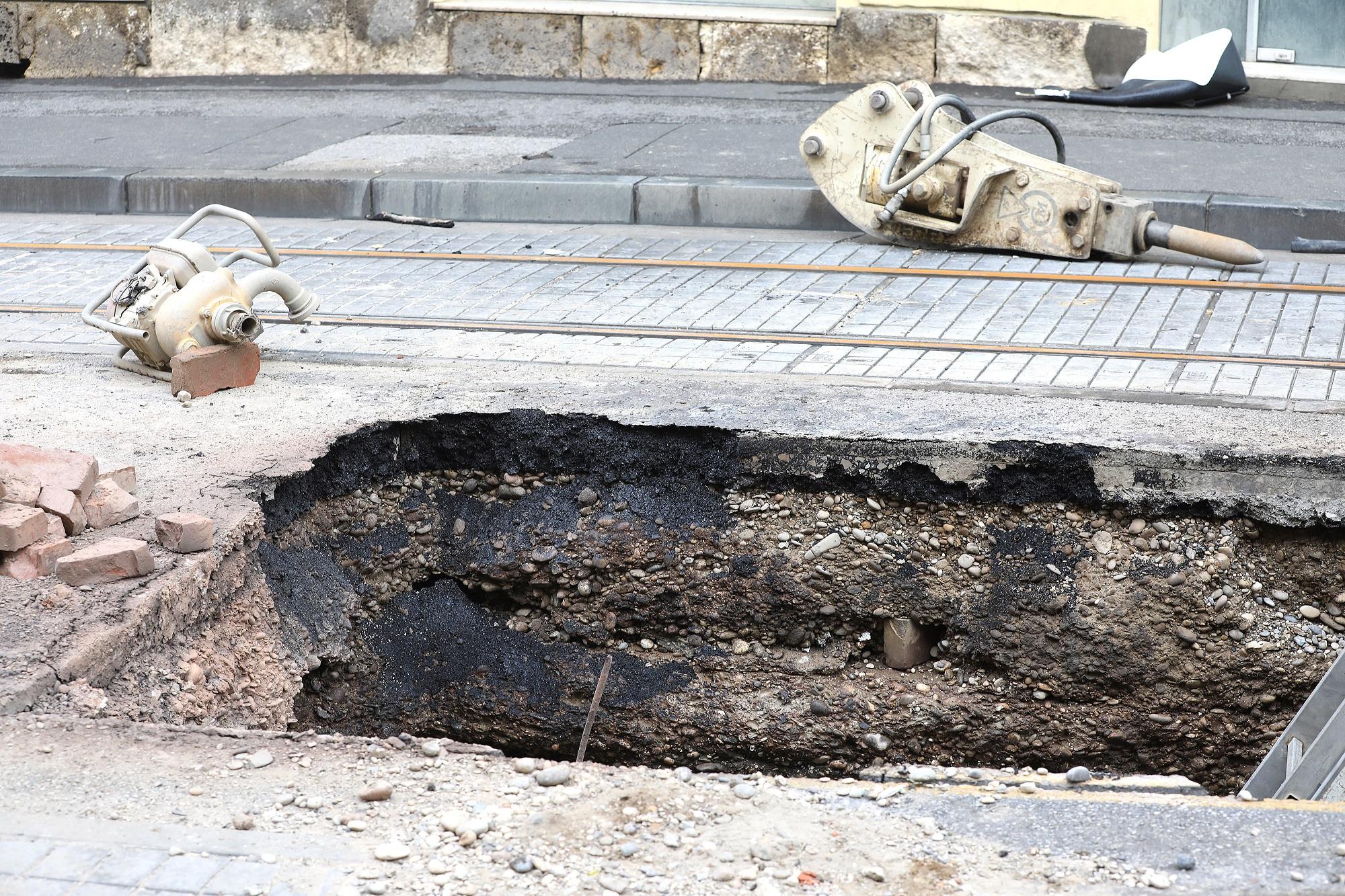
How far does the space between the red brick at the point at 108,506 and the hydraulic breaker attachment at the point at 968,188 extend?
14.3 ft

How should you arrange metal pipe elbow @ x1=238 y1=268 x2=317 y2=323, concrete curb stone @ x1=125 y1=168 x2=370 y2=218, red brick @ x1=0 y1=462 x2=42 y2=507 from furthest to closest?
1. concrete curb stone @ x1=125 y1=168 x2=370 y2=218
2. metal pipe elbow @ x1=238 y1=268 x2=317 y2=323
3. red brick @ x1=0 y1=462 x2=42 y2=507

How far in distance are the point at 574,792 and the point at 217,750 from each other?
28.8 inches

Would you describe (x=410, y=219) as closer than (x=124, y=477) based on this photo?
No

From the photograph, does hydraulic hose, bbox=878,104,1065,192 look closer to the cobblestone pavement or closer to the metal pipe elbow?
the cobblestone pavement

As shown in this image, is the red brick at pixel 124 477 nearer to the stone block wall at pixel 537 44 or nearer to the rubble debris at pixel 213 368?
the rubble debris at pixel 213 368

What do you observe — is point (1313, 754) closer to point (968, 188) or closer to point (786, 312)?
point (786, 312)

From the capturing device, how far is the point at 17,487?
370 centimetres

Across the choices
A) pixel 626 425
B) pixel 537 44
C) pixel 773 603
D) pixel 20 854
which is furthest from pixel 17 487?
pixel 537 44

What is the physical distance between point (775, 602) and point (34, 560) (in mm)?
2126

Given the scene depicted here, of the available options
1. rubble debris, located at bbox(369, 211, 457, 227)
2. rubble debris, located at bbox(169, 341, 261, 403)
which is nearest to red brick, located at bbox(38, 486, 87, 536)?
rubble debris, located at bbox(169, 341, 261, 403)

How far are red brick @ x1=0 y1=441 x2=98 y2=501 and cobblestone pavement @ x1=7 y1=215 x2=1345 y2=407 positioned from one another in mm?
1925

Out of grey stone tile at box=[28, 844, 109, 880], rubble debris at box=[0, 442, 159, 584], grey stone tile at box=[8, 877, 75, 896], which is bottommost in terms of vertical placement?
grey stone tile at box=[8, 877, 75, 896]

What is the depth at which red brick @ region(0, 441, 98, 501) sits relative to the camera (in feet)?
12.3

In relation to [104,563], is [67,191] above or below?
above
